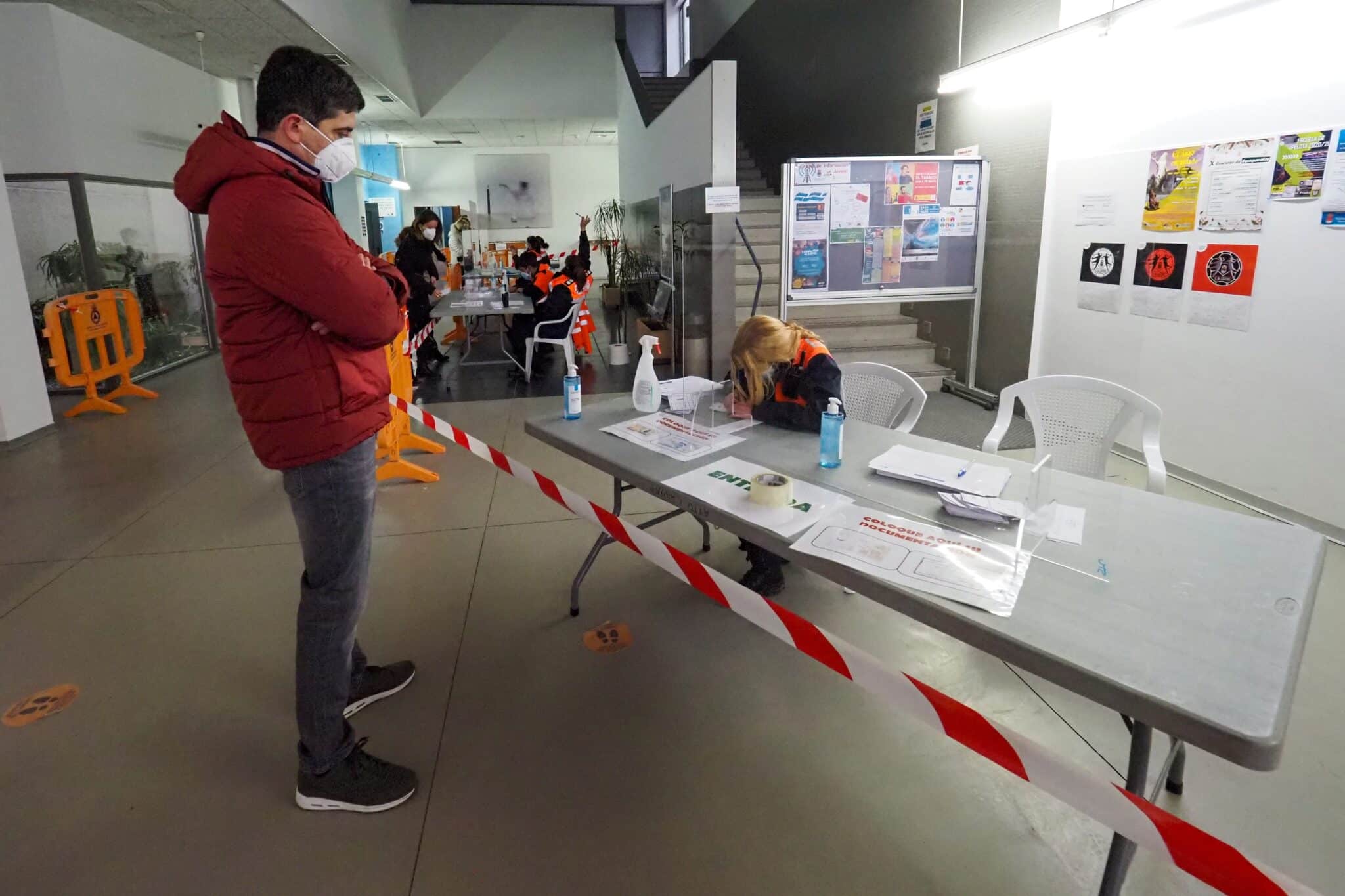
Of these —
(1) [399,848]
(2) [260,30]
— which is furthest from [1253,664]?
(2) [260,30]

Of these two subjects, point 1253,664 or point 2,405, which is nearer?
point 1253,664

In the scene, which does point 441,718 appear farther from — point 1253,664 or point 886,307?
point 886,307

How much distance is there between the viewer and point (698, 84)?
562 centimetres

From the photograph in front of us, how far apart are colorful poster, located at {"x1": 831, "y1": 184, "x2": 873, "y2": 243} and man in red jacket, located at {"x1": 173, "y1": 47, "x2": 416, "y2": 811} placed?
13.1ft

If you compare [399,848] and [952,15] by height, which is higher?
[952,15]

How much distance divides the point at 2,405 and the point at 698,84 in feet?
16.7

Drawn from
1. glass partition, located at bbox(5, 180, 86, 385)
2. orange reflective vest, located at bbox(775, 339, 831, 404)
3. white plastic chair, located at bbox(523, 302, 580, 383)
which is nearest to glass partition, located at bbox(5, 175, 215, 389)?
glass partition, located at bbox(5, 180, 86, 385)

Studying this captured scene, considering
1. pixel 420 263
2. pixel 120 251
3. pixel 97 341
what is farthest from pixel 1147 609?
pixel 120 251

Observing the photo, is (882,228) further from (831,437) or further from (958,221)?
(831,437)

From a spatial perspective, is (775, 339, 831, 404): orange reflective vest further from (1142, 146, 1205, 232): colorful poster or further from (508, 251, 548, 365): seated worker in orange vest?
(508, 251, 548, 365): seated worker in orange vest

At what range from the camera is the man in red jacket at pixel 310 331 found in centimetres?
148

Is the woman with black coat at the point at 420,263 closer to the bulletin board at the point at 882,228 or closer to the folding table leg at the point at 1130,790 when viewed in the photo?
the bulletin board at the point at 882,228

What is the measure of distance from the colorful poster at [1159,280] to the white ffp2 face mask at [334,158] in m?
3.93

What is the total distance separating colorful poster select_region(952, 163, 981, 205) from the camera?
17.5 feet
